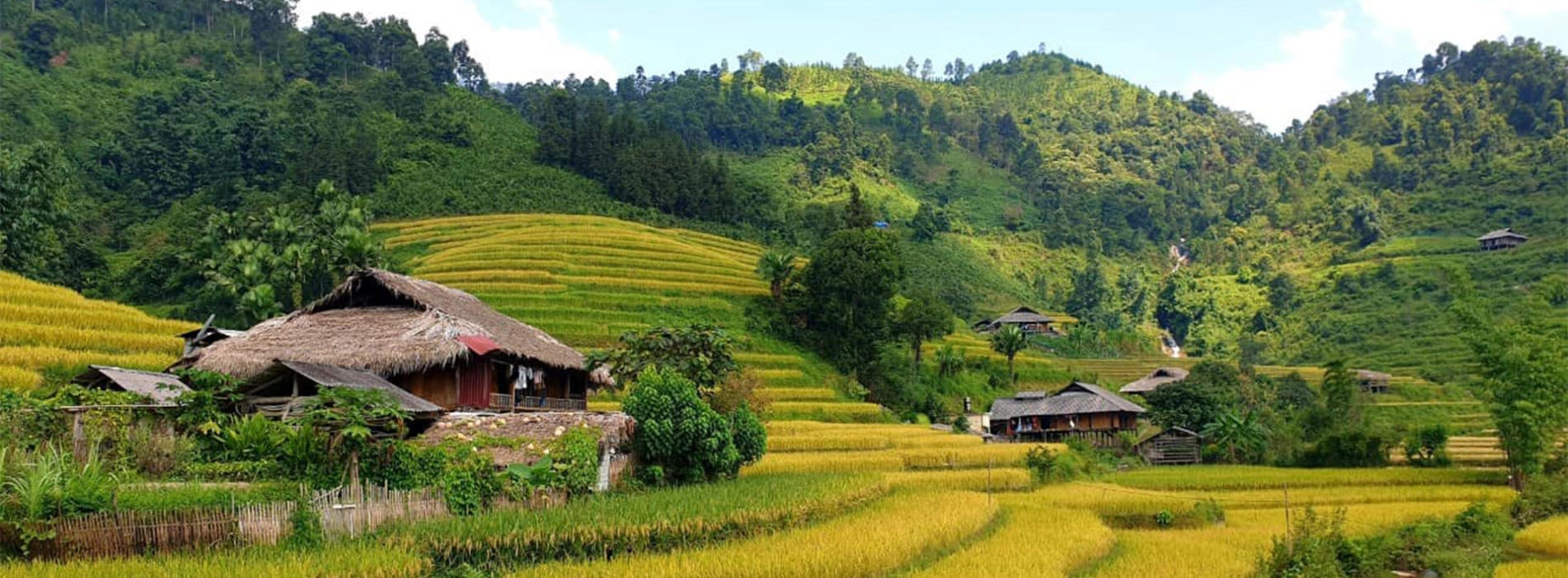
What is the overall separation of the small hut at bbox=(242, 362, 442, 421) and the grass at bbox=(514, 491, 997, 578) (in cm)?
648

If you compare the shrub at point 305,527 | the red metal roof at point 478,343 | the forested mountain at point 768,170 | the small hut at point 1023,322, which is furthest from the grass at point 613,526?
the small hut at point 1023,322

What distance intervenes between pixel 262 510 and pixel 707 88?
371 ft

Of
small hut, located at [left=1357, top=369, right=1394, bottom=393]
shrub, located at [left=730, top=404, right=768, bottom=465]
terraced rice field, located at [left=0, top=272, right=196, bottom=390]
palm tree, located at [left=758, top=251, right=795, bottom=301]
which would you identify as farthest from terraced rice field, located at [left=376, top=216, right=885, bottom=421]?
small hut, located at [left=1357, top=369, right=1394, bottom=393]

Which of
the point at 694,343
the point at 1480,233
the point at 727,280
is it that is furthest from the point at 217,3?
the point at 1480,233

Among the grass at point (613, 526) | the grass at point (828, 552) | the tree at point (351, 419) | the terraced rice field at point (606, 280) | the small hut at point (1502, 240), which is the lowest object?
the grass at point (828, 552)

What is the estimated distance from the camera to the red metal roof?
68.7ft

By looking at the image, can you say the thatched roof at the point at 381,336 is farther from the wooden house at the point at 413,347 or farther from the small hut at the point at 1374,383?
the small hut at the point at 1374,383

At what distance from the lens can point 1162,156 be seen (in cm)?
12638

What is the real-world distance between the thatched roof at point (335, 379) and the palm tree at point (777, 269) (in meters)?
29.2

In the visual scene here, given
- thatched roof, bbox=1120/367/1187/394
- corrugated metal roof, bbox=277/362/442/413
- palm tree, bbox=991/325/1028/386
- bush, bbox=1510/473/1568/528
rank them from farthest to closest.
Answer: palm tree, bbox=991/325/1028/386 < thatched roof, bbox=1120/367/1187/394 < bush, bbox=1510/473/1568/528 < corrugated metal roof, bbox=277/362/442/413

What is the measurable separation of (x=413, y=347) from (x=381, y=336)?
1197mm

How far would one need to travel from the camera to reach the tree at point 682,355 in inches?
959

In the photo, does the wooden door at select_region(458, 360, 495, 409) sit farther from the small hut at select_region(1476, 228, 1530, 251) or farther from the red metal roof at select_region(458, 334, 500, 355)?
the small hut at select_region(1476, 228, 1530, 251)

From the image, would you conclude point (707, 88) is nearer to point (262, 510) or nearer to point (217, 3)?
point (217, 3)
